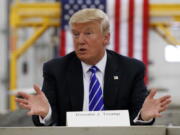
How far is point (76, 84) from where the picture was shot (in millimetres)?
2354

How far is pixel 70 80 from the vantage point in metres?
2.37

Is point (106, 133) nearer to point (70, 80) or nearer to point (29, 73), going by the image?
point (70, 80)

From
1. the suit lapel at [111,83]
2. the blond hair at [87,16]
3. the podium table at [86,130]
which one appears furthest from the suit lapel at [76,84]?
the podium table at [86,130]

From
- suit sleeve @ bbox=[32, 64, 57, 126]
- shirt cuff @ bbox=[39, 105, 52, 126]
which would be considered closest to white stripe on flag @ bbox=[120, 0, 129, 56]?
suit sleeve @ bbox=[32, 64, 57, 126]

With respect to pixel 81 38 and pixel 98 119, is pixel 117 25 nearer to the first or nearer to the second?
pixel 81 38

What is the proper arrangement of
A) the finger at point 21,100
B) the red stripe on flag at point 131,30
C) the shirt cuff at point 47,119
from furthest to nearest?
the red stripe on flag at point 131,30 → the shirt cuff at point 47,119 → the finger at point 21,100

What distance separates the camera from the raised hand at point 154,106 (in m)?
2.01

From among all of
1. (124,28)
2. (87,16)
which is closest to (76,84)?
(87,16)

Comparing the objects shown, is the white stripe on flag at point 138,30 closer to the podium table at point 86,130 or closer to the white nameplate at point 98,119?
the white nameplate at point 98,119

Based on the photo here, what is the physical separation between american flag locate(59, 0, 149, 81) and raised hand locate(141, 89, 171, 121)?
11.7 ft

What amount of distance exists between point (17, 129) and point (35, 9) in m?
4.32

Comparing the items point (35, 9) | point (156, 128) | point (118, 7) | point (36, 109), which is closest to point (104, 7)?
point (118, 7)

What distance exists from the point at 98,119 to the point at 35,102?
37 cm

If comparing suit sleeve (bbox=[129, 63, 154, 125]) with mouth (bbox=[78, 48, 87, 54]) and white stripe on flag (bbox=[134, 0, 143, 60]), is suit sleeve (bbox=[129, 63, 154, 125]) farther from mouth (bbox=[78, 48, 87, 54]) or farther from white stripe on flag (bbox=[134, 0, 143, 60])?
white stripe on flag (bbox=[134, 0, 143, 60])
